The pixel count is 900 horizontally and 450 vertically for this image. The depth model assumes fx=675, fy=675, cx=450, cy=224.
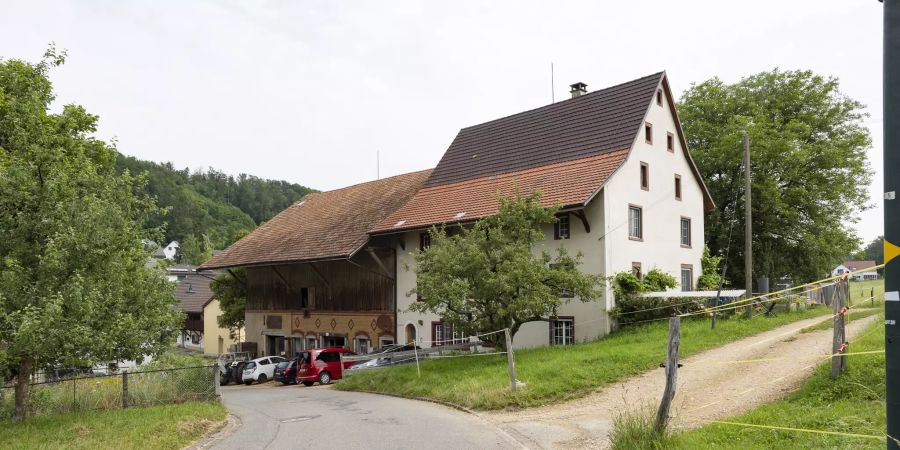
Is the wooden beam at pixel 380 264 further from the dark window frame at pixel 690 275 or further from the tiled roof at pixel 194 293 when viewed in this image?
the tiled roof at pixel 194 293

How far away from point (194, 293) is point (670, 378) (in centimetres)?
6077

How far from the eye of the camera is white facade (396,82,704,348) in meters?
25.4

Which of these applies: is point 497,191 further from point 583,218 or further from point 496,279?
point 496,279

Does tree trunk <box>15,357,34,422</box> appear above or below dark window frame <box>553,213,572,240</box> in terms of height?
below

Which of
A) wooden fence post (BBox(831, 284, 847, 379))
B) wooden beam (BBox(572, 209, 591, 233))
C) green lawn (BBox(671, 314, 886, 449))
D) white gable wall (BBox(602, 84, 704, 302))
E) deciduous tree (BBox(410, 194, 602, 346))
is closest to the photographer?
green lawn (BBox(671, 314, 886, 449))

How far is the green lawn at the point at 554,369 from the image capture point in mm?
15992

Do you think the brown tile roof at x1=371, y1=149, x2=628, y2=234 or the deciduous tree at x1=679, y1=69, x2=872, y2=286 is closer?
the brown tile roof at x1=371, y1=149, x2=628, y2=234

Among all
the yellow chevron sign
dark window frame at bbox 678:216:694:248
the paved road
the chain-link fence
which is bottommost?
the paved road

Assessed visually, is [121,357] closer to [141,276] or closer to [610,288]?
[141,276]

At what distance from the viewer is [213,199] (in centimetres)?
14325

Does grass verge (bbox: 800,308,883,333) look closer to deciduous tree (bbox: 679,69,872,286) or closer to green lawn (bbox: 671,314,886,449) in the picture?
green lawn (bbox: 671,314,886,449)

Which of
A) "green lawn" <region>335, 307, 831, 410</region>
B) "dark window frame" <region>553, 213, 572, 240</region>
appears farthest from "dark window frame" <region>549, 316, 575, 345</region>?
"dark window frame" <region>553, 213, 572, 240</region>

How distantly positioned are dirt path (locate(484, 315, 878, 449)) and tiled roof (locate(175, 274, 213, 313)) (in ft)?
164

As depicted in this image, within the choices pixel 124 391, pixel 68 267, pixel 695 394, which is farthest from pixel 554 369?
pixel 68 267
